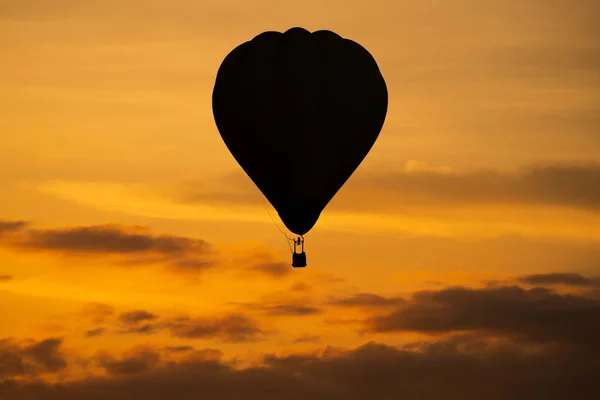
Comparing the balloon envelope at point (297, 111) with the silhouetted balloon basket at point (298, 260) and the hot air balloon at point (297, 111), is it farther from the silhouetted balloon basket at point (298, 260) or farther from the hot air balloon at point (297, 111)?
the silhouetted balloon basket at point (298, 260)

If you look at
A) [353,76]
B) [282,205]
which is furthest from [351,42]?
[282,205]

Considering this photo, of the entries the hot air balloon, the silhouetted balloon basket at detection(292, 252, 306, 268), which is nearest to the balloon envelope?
the hot air balloon

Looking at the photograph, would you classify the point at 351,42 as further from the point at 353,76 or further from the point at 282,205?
the point at 282,205

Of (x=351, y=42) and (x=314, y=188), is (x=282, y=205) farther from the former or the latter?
(x=351, y=42)

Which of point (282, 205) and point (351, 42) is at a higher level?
point (351, 42)

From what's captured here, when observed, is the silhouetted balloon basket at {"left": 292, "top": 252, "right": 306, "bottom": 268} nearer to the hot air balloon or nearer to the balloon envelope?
the hot air balloon

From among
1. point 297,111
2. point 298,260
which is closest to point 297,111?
point 297,111
